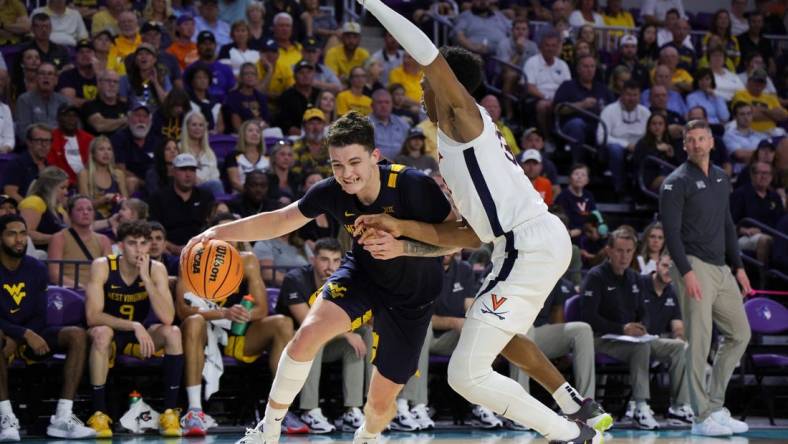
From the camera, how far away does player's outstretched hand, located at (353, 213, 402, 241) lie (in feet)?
18.0

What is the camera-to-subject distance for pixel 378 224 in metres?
5.50

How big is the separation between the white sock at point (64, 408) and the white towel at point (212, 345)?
1013mm

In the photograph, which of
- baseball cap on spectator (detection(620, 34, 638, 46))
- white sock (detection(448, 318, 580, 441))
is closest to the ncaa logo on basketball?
white sock (detection(448, 318, 580, 441))

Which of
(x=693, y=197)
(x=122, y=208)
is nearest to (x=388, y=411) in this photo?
(x=693, y=197)

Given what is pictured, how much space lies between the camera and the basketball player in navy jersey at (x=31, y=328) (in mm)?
8109

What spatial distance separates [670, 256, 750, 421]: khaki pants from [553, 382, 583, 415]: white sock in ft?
10.2

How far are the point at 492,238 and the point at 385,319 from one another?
2.59 ft

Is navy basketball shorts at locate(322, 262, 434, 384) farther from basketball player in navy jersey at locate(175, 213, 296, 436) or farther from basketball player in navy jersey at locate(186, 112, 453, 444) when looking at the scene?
basketball player in navy jersey at locate(175, 213, 296, 436)

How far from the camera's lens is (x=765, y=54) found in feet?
54.0

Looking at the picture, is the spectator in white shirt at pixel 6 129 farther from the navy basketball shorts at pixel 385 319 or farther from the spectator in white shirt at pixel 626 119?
the spectator in white shirt at pixel 626 119

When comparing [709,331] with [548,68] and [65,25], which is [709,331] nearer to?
[548,68]

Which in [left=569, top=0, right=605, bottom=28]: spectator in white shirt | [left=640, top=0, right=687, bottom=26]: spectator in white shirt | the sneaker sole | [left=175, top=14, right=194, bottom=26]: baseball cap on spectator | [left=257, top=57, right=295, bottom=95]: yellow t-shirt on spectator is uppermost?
[left=640, top=0, right=687, bottom=26]: spectator in white shirt

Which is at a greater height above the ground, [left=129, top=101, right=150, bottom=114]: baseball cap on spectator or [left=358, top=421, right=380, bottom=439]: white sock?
[left=129, top=101, right=150, bottom=114]: baseball cap on spectator

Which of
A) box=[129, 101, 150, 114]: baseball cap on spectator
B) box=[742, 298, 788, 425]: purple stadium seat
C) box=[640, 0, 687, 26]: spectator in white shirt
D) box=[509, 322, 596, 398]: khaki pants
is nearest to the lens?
box=[509, 322, 596, 398]: khaki pants
